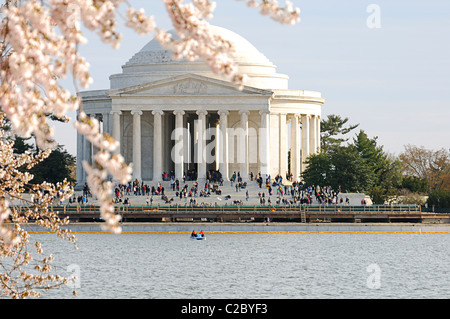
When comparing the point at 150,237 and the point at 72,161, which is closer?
the point at 150,237

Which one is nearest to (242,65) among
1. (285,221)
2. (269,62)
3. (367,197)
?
(269,62)

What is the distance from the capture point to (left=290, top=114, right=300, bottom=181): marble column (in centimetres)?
16638

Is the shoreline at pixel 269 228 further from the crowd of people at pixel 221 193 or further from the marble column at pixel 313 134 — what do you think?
the marble column at pixel 313 134

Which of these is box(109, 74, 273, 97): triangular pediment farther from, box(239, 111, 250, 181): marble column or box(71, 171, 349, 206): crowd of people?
box(71, 171, 349, 206): crowd of people

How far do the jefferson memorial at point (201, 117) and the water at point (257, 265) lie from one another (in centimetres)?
3199

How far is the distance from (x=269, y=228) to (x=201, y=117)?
40893 mm

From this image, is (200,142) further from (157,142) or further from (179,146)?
(157,142)

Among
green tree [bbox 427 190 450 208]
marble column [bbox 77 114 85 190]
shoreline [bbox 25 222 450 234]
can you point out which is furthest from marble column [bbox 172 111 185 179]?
green tree [bbox 427 190 450 208]

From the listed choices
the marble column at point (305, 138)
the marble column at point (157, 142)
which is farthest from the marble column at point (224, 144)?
the marble column at point (305, 138)

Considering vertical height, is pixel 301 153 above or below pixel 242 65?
below

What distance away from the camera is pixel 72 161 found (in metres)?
184

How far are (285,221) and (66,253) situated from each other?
106ft
